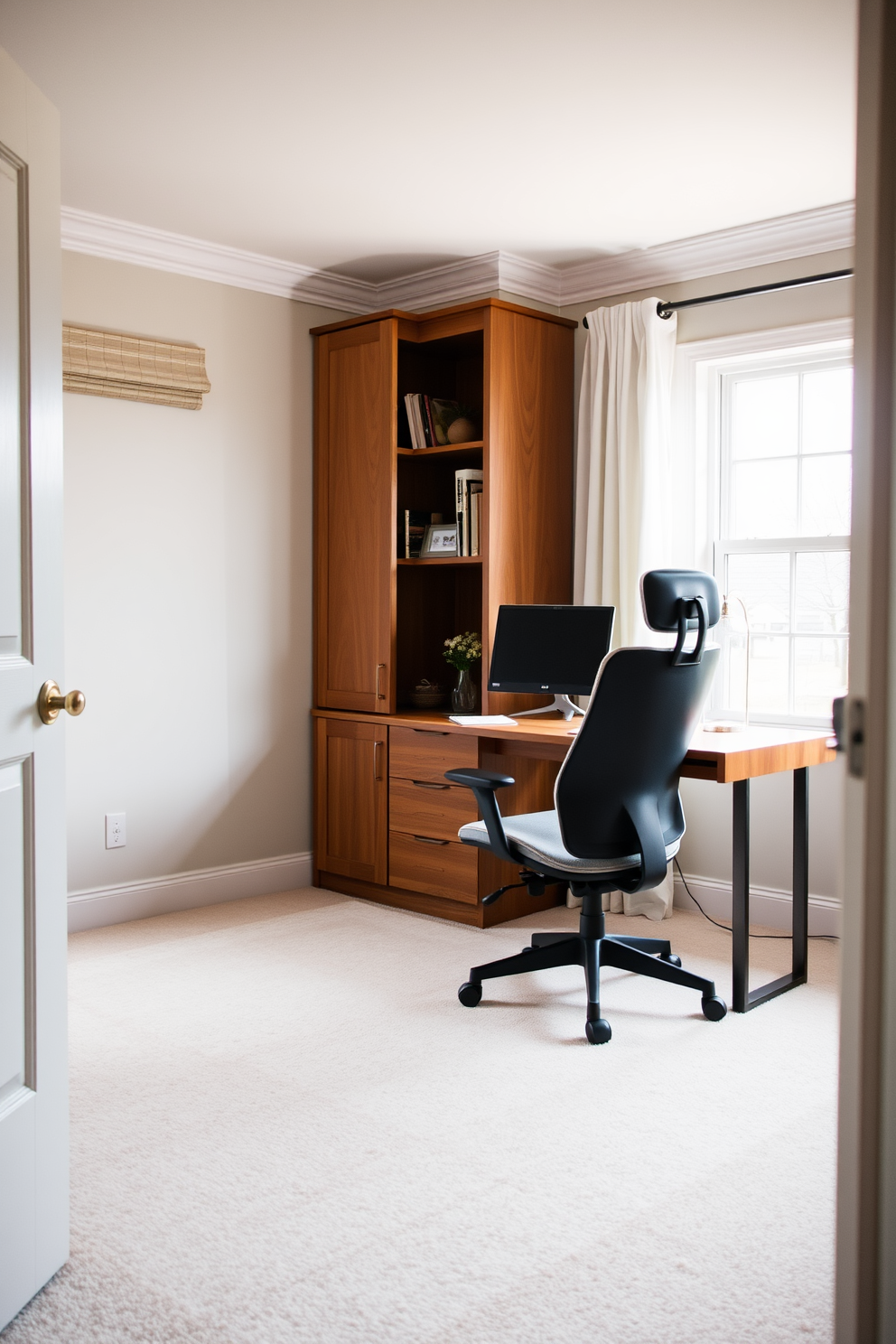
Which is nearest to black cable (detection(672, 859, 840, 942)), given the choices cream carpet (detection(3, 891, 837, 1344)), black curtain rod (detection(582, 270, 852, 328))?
cream carpet (detection(3, 891, 837, 1344))

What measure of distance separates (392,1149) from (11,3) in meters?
2.60

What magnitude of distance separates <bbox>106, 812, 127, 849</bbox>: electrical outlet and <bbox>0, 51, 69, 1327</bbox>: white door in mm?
2178

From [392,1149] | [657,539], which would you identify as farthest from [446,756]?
[392,1149]

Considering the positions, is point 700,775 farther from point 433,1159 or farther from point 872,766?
point 872,766

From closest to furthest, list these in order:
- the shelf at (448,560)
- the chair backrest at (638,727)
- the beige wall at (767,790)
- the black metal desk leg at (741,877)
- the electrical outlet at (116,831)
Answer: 1. the chair backrest at (638,727)
2. the black metal desk leg at (741,877)
3. the beige wall at (767,790)
4. the electrical outlet at (116,831)
5. the shelf at (448,560)

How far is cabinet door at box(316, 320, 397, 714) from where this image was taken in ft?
13.9

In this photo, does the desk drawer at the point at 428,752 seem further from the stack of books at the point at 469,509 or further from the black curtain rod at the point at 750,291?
the black curtain rod at the point at 750,291

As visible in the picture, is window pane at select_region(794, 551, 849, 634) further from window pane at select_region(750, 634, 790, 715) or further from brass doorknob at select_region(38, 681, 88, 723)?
brass doorknob at select_region(38, 681, 88, 723)

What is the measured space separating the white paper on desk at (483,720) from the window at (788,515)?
3.02ft

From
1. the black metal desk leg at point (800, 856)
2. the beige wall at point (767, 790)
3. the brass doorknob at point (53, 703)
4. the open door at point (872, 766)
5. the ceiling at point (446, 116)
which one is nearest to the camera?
the open door at point (872, 766)

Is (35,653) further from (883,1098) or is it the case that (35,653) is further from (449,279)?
(449,279)

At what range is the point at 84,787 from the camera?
12.8ft

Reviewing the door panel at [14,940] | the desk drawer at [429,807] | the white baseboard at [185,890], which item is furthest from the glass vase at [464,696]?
the door panel at [14,940]

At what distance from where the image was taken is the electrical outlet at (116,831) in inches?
156
